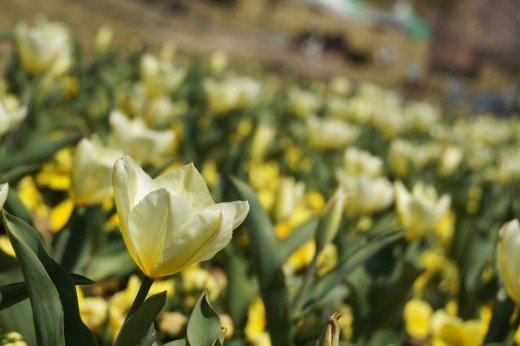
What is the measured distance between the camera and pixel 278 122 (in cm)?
461

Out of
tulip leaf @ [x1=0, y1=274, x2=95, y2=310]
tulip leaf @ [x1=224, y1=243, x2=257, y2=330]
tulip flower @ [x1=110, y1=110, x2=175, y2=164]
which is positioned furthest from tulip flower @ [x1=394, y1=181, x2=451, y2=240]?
tulip leaf @ [x1=0, y1=274, x2=95, y2=310]

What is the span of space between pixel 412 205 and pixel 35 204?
1.16 metres

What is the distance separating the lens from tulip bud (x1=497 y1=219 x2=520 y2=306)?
108 centimetres

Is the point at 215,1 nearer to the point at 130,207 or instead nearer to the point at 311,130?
the point at 311,130

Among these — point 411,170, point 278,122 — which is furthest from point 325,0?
point 411,170

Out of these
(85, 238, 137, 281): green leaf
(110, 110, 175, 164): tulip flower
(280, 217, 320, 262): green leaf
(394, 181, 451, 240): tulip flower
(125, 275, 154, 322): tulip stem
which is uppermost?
(125, 275, 154, 322): tulip stem

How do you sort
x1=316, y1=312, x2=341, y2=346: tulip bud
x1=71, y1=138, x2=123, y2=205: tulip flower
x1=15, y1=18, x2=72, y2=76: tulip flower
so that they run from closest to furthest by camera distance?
x1=316, y1=312, x2=341, y2=346: tulip bud, x1=71, y1=138, x2=123, y2=205: tulip flower, x1=15, y1=18, x2=72, y2=76: tulip flower

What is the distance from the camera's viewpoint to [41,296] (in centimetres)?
79

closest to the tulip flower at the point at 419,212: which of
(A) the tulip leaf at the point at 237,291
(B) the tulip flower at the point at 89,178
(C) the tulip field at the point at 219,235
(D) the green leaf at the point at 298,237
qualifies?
(C) the tulip field at the point at 219,235

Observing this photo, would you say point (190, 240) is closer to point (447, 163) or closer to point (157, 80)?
point (157, 80)

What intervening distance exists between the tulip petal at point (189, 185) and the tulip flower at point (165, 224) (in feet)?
0.05

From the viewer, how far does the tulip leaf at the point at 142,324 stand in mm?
772

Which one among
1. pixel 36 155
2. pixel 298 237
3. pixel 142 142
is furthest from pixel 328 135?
pixel 36 155

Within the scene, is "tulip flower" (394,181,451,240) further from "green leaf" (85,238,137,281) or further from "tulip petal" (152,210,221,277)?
"tulip petal" (152,210,221,277)
